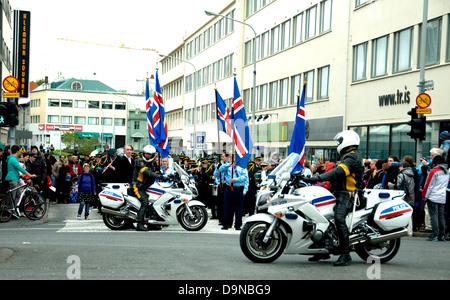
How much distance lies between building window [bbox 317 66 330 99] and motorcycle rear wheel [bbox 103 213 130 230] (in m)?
20.7

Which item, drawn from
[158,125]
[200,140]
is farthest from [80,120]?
[158,125]

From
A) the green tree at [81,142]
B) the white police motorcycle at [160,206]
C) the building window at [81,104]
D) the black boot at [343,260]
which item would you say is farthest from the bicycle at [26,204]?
the building window at [81,104]

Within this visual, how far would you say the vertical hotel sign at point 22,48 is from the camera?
1344 inches

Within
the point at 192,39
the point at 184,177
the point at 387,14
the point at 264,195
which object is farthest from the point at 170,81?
the point at 264,195

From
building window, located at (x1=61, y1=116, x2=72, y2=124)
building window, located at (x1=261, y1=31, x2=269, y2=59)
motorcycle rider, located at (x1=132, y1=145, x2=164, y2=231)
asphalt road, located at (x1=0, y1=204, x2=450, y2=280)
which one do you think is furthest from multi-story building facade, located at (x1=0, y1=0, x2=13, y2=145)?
building window, located at (x1=61, y1=116, x2=72, y2=124)

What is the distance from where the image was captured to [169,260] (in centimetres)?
970

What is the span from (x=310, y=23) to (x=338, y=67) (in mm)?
5068

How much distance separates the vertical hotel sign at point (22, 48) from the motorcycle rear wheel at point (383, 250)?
27.3m

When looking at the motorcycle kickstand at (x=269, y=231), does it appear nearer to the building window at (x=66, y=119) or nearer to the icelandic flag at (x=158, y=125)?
the icelandic flag at (x=158, y=125)

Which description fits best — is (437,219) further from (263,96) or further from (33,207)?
(263,96)

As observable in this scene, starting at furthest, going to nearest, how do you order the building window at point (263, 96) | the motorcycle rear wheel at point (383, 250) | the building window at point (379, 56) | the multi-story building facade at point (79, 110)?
the multi-story building facade at point (79, 110), the building window at point (263, 96), the building window at point (379, 56), the motorcycle rear wheel at point (383, 250)

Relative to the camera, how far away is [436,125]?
2409cm
